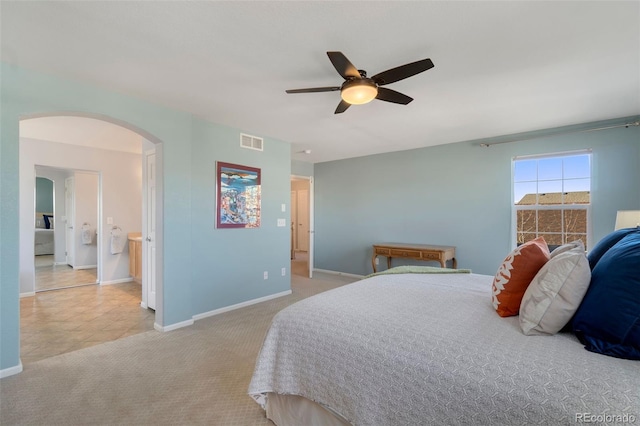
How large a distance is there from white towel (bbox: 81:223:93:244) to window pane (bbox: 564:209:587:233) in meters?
8.58

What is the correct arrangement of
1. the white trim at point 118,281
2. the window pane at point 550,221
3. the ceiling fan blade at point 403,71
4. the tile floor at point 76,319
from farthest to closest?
the white trim at point 118,281, the window pane at point 550,221, the tile floor at point 76,319, the ceiling fan blade at point 403,71

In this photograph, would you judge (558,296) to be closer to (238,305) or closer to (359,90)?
(359,90)

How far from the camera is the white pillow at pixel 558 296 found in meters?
1.31

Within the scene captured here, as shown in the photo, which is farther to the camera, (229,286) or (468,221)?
(468,221)

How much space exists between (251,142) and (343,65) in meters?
2.63

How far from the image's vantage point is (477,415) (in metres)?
1.03

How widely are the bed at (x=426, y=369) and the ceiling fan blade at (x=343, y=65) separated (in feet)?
4.92

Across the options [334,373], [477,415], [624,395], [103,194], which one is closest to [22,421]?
[334,373]

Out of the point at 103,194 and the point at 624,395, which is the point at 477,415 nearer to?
the point at 624,395

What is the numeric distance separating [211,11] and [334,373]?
6.91ft

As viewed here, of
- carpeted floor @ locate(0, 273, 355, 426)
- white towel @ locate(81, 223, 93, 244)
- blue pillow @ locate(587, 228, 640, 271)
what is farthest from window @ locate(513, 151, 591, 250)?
white towel @ locate(81, 223, 93, 244)

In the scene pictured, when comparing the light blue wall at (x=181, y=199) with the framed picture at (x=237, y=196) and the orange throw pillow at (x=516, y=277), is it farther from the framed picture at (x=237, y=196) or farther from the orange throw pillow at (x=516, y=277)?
the orange throw pillow at (x=516, y=277)

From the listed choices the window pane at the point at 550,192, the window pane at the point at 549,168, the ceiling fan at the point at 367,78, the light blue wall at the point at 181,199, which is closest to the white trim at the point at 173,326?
the light blue wall at the point at 181,199

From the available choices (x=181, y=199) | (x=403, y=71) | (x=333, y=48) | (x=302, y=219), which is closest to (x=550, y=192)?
(x=403, y=71)
